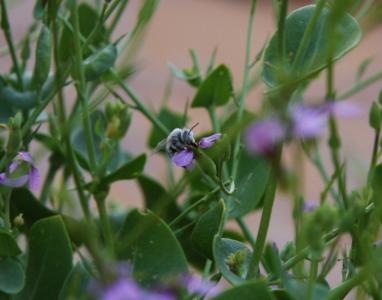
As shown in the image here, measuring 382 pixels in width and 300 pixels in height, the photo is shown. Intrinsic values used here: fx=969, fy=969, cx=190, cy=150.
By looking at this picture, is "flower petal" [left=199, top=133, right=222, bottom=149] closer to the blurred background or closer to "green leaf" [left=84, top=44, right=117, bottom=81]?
"green leaf" [left=84, top=44, right=117, bottom=81]

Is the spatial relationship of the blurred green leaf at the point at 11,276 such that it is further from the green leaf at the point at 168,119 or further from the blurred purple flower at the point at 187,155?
the green leaf at the point at 168,119

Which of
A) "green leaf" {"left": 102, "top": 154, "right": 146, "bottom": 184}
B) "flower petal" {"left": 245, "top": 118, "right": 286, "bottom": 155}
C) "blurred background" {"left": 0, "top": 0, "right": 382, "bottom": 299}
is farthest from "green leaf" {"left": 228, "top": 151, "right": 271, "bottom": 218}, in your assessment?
"blurred background" {"left": 0, "top": 0, "right": 382, "bottom": 299}

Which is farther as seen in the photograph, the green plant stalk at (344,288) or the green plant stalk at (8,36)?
the green plant stalk at (8,36)

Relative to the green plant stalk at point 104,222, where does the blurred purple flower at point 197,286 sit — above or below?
below

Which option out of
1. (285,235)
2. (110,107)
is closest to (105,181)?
(110,107)

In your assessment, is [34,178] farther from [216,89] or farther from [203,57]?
[203,57]

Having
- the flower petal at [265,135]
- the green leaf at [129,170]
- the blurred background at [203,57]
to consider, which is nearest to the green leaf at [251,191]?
the green leaf at [129,170]

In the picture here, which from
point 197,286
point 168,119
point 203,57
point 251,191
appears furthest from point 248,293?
point 203,57
